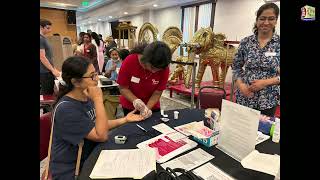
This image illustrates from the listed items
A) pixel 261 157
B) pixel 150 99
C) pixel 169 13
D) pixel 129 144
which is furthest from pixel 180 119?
pixel 169 13

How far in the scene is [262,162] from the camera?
105cm

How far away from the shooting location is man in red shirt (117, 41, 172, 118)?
5.43 ft

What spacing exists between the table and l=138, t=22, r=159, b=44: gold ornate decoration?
4.07m

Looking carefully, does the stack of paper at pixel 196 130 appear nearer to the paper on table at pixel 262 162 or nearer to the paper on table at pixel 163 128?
the paper on table at pixel 163 128

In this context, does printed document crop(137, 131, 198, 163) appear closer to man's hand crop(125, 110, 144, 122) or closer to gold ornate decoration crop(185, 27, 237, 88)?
man's hand crop(125, 110, 144, 122)

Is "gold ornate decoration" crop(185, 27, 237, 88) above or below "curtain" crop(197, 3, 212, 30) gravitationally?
below

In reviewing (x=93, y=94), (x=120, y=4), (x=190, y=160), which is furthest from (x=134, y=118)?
(x=120, y=4)

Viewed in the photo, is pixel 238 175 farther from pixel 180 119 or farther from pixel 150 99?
pixel 150 99

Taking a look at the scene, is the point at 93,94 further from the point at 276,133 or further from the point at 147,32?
the point at 147,32

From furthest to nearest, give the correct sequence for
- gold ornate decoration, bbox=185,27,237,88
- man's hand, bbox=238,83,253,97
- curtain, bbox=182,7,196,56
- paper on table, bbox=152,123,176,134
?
curtain, bbox=182,7,196,56 → gold ornate decoration, bbox=185,27,237,88 → man's hand, bbox=238,83,253,97 → paper on table, bbox=152,123,176,134

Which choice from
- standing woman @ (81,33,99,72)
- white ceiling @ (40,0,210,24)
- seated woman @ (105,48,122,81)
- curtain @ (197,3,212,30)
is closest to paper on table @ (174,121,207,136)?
seated woman @ (105,48,122,81)

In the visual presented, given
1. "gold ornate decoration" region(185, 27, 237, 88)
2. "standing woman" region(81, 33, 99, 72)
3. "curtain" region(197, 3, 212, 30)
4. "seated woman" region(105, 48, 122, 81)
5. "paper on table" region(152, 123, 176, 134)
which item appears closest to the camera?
"paper on table" region(152, 123, 176, 134)

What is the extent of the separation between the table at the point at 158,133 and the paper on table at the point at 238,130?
0.15 feet
